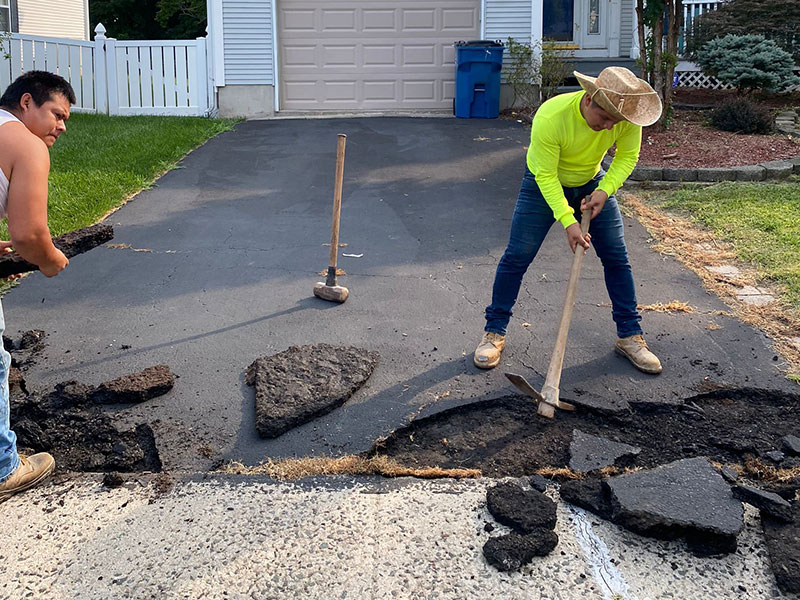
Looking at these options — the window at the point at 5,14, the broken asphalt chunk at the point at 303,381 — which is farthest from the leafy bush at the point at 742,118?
the window at the point at 5,14

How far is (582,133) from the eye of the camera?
4586 millimetres

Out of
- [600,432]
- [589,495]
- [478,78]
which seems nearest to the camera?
[589,495]

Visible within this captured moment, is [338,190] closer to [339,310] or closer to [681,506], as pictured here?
[339,310]

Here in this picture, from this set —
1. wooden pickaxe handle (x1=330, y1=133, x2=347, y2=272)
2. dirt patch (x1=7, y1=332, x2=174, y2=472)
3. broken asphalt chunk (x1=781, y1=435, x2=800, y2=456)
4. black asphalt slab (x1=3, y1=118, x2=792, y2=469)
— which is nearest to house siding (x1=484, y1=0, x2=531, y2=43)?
black asphalt slab (x1=3, y1=118, x2=792, y2=469)

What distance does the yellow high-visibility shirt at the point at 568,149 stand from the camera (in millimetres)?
4574

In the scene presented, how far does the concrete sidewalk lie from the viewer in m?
3.11

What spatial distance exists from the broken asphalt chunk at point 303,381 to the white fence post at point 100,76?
11955 millimetres

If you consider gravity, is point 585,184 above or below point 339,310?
above

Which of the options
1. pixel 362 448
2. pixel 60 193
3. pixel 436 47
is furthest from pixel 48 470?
pixel 436 47

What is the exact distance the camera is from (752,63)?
45.4 ft

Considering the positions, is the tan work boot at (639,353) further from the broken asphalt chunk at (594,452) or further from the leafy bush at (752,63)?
the leafy bush at (752,63)

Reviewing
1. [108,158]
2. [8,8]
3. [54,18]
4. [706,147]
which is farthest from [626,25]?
[54,18]

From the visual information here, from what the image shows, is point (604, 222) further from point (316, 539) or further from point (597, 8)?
point (597, 8)

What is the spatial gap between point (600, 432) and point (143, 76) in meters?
13.2
